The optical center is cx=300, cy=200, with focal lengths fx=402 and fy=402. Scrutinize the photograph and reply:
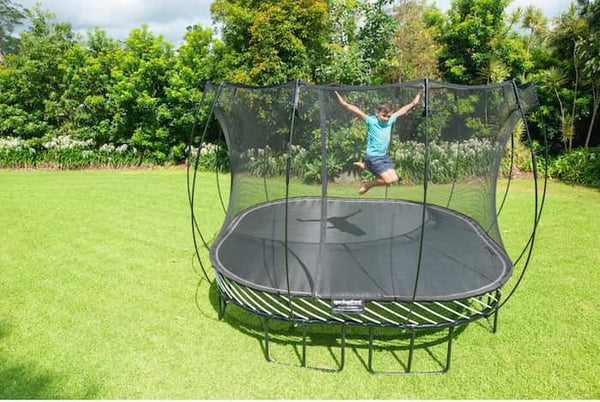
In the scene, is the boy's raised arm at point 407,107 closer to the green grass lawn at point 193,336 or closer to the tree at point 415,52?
the green grass lawn at point 193,336

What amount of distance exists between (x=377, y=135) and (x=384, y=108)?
0.23 metres

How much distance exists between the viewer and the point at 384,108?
2.66 meters

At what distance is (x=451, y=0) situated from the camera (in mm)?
9203

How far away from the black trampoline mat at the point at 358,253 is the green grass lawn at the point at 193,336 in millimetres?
469

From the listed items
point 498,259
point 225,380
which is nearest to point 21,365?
point 225,380

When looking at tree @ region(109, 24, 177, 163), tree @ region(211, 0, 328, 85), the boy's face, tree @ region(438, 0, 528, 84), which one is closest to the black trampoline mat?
the boy's face

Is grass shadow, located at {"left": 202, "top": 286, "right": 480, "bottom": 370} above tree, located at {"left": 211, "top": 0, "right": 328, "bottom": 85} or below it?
below

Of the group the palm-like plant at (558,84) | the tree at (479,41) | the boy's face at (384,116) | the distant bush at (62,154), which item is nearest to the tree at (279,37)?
the tree at (479,41)

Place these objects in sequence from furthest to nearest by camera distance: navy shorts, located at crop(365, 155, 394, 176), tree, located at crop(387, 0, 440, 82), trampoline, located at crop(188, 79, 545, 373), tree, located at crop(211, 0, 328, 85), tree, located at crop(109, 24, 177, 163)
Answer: tree, located at crop(109, 24, 177, 163) → tree, located at crop(387, 0, 440, 82) → tree, located at crop(211, 0, 328, 85) → navy shorts, located at crop(365, 155, 394, 176) → trampoline, located at crop(188, 79, 545, 373)

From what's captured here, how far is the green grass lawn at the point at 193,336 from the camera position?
91.2 inches

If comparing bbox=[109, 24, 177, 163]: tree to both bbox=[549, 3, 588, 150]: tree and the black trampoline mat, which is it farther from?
bbox=[549, 3, 588, 150]: tree

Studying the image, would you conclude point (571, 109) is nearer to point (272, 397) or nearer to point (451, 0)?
point (451, 0)

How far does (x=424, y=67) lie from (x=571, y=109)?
Result: 3.20 metres

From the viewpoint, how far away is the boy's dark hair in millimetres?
2623
